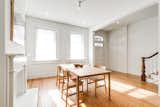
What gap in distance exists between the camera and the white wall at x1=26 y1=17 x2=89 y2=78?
404 cm

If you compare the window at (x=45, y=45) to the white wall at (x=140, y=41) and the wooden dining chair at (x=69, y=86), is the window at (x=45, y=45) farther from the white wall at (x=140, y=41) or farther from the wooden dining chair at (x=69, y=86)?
the white wall at (x=140, y=41)

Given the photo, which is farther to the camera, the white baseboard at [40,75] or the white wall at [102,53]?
the white wall at [102,53]

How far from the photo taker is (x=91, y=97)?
2555 mm

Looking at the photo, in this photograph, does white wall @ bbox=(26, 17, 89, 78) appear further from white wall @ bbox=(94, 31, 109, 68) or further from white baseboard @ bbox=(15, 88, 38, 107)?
white baseboard @ bbox=(15, 88, 38, 107)

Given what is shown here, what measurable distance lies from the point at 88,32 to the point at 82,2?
278cm

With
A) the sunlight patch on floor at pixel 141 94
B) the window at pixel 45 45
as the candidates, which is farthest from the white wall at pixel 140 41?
the window at pixel 45 45

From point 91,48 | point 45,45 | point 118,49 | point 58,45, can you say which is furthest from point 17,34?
point 118,49

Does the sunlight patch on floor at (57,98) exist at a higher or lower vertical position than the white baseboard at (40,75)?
lower

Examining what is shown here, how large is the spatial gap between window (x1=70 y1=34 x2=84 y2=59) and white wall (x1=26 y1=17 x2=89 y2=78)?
0.21 meters

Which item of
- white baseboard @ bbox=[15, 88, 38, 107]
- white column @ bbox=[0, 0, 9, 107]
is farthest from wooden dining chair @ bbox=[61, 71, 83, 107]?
white column @ bbox=[0, 0, 9, 107]

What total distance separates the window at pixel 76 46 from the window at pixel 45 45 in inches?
36.3

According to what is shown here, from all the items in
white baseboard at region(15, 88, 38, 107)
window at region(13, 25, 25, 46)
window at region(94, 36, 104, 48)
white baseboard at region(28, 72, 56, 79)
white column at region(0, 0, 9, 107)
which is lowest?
white baseboard at region(15, 88, 38, 107)

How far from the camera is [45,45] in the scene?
440 cm

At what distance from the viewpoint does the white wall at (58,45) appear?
4035 mm
